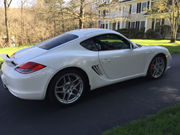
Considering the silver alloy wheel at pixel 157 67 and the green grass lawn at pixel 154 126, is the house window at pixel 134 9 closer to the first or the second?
the silver alloy wheel at pixel 157 67

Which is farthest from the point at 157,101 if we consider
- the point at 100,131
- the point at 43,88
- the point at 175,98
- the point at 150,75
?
the point at 43,88

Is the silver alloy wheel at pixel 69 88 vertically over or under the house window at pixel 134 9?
under

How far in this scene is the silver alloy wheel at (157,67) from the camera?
4.52 metres

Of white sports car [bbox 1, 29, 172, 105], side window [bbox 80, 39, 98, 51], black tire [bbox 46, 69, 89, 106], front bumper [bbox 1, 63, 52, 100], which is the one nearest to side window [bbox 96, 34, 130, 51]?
white sports car [bbox 1, 29, 172, 105]

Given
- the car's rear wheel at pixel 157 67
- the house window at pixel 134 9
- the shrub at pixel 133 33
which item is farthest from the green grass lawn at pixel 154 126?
the house window at pixel 134 9

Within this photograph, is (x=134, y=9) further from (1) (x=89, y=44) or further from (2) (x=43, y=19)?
(1) (x=89, y=44)

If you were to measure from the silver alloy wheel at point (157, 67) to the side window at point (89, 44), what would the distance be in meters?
1.90

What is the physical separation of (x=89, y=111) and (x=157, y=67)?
8.50ft

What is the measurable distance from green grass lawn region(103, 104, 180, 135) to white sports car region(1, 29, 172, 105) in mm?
1208

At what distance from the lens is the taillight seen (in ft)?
9.10

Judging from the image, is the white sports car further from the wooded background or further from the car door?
the wooded background

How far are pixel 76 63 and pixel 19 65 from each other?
3.33 ft

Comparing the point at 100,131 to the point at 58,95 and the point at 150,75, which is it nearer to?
the point at 58,95

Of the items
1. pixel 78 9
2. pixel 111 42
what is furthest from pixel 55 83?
pixel 78 9
